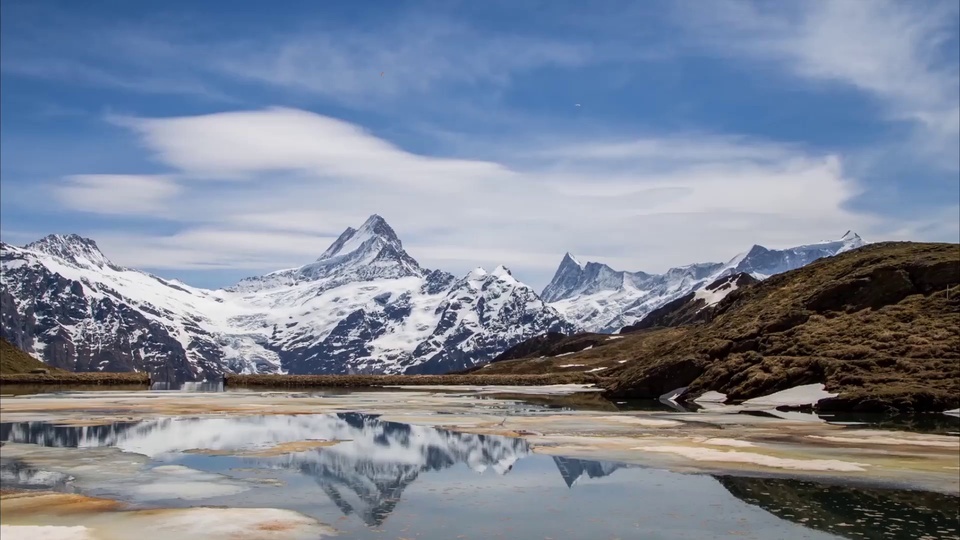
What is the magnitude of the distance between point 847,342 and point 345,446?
58.2 metres

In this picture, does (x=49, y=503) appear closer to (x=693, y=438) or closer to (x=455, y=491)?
(x=455, y=491)

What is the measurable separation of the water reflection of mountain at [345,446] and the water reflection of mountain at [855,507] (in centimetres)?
777

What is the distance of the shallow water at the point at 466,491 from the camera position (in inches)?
1046

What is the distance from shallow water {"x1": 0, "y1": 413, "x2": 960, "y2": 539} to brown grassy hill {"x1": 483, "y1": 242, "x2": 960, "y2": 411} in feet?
138

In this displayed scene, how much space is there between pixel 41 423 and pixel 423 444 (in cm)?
3040

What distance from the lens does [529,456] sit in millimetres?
43656

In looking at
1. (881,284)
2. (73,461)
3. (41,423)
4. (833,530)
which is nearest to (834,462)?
(833,530)

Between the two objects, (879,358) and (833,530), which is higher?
(879,358)

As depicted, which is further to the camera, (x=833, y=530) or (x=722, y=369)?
(x=722, y=369)

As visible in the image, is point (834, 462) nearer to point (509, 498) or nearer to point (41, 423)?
point (509, 498)

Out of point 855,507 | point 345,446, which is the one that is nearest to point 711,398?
point 345,446

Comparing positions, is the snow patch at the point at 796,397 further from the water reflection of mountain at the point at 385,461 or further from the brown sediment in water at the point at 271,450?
the brown sediment in water at the point at 271,450

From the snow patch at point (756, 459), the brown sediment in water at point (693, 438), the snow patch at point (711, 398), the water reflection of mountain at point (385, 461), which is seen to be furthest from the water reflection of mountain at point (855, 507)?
the snow patch at point (711, 398)

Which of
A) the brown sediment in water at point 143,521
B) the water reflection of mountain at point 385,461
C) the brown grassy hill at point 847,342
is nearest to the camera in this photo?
the brown sediment in water at point 143,521
